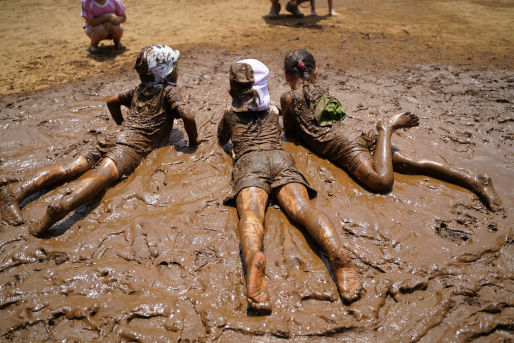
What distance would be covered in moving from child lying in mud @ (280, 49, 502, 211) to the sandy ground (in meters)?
0.11

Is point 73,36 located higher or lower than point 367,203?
higher

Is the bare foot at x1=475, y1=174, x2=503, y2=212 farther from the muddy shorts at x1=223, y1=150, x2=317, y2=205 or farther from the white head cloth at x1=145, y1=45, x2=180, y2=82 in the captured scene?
the white head cloth at x1=145, y1=45, x2=180, y2=82

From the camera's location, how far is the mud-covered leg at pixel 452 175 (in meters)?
2.92

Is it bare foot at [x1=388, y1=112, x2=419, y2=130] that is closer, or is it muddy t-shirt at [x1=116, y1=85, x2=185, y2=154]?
bare foot at [x1=388, y1=112, x2=419, y2=130]

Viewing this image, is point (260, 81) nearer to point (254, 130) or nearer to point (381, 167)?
point (254, 130)

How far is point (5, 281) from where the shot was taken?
2.38 m

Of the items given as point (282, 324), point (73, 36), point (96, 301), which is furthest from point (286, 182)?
point (73, 36)

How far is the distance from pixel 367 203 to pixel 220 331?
1775 millimetres

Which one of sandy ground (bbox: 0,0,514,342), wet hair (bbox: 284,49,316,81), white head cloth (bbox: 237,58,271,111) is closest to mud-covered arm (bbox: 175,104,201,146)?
sandy ground (bbox: 0,0,514,342)

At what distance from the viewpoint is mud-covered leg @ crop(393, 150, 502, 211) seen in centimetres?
292

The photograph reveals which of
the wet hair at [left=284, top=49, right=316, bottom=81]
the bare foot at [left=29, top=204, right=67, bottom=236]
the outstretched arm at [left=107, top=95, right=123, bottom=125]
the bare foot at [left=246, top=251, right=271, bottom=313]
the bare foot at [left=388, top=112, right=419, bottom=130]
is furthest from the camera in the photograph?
the outstretched arm at [left=107, top=95, right=123, bottom=125]

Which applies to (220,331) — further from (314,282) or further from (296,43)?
(296,43)

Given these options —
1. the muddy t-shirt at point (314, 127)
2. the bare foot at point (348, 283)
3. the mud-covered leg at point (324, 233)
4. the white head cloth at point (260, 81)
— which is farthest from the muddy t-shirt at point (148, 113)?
the bare foot at point (348, 283)

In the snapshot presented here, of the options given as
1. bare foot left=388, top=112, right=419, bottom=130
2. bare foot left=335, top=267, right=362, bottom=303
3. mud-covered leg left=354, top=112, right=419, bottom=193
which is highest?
bare foot left=388, top=112, right=419, bottom=130
